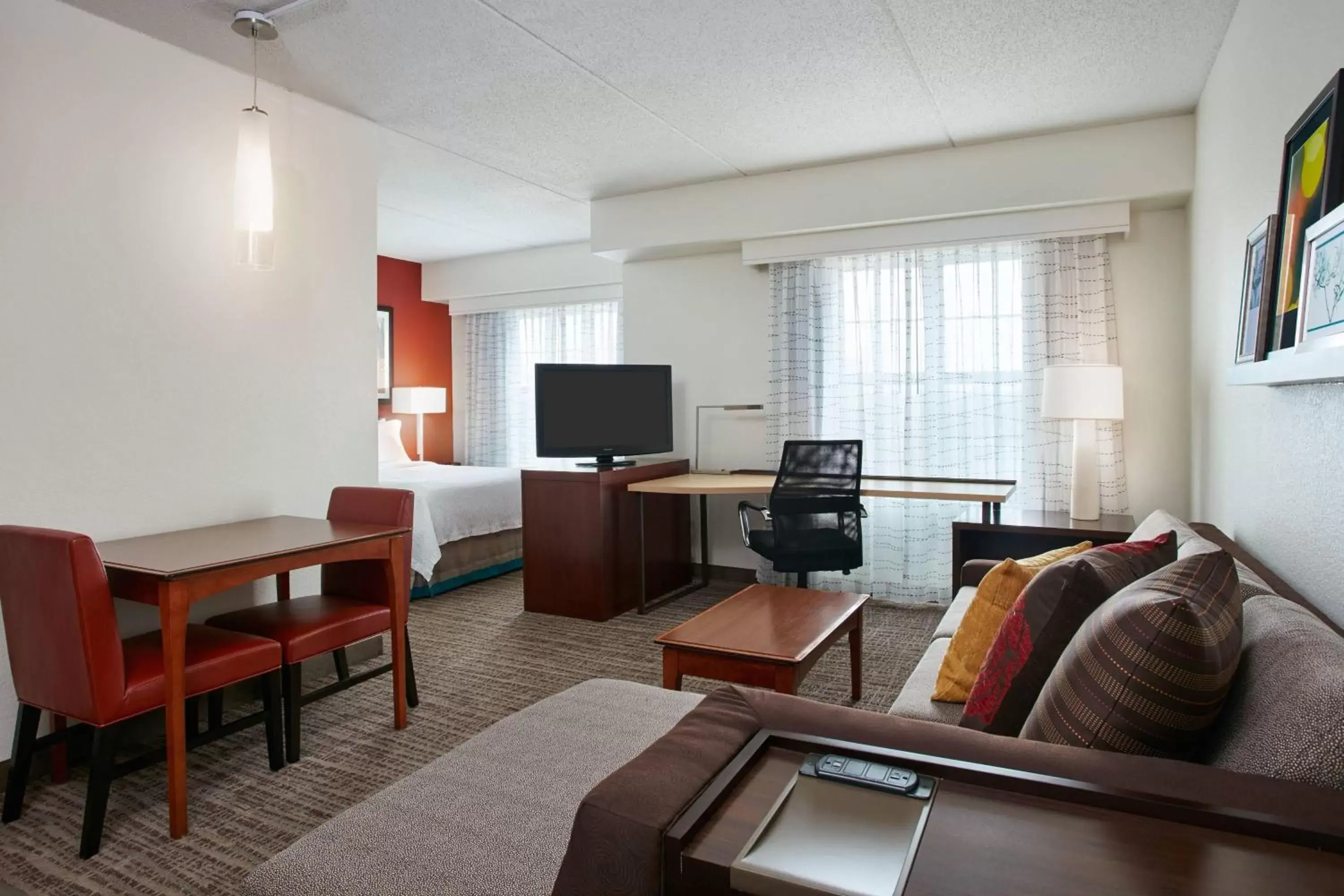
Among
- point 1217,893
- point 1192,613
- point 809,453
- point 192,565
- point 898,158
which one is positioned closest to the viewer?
point 1217,893

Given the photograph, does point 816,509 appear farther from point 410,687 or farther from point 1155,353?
point 410,687

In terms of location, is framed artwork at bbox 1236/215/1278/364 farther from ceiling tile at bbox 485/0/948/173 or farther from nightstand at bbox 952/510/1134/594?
ceiling tile at bbox 485/0/948/173

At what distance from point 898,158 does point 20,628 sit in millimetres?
4199

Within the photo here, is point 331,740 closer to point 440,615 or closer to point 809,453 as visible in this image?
point 440,615

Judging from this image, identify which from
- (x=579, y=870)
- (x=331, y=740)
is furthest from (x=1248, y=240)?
(x=331, y=740)

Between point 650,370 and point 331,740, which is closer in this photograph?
point 331,740

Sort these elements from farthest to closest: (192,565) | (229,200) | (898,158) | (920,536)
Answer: (920,536), (898,158), (229,200), (192,565)

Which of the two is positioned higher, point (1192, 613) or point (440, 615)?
point (1192, 613)

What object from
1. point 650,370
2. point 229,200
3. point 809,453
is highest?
point 229,200

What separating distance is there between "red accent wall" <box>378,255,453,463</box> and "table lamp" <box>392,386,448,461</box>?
13 cm

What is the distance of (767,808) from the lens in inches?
36.4

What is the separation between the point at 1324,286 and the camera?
4.42ft

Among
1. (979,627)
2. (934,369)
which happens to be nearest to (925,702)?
(979,627)

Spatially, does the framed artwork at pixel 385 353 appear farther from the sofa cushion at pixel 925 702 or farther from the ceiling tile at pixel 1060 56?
the sofa cushion at pixel 925 702
